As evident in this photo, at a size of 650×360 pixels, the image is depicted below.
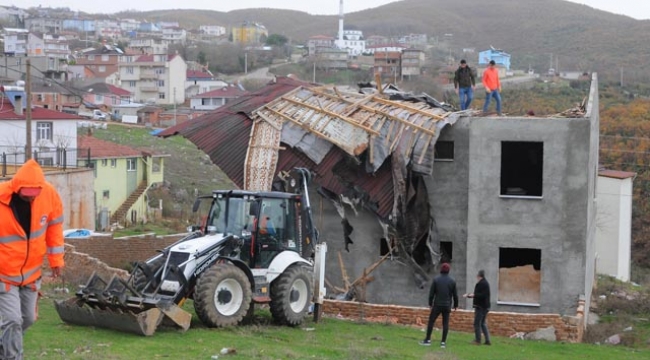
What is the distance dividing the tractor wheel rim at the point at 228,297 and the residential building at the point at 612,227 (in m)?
28.4

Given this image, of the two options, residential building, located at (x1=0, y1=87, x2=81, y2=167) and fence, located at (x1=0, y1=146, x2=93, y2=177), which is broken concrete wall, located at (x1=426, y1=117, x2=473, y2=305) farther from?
residential building, located at (x1=0, y1=87, x2=81, y2=167)

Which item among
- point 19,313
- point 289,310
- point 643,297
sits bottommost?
point 643,297

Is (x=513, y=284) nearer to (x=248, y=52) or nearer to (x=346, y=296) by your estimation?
(x=346, y=296)

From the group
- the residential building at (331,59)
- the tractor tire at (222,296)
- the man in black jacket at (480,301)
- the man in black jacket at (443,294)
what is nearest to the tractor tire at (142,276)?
the tractor tire at (222,296)

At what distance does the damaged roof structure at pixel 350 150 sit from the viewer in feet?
83.9

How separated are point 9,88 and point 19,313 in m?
45.0

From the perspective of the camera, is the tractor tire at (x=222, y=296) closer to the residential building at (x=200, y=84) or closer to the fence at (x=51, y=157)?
the fence at (x=51, y=157)

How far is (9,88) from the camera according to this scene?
174ft

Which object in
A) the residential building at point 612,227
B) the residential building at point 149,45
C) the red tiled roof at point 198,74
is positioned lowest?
the residential building at point 612,227

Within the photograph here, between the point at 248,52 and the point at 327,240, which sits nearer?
the point at 327,240

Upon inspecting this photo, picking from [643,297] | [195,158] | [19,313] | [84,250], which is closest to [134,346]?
[19,313]

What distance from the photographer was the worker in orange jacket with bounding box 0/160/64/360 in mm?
10586

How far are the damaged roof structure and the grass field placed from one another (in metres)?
5.23

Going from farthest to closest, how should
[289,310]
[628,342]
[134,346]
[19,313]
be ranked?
[628,342] → [289,310] → [134,346] → [19,313]
